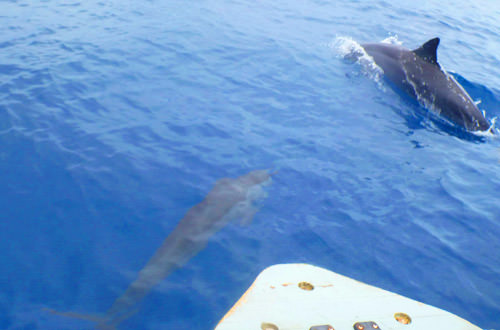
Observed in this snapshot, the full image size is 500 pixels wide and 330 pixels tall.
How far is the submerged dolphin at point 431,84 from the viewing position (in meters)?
9.33

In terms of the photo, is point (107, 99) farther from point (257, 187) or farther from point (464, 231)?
point (464, 231)

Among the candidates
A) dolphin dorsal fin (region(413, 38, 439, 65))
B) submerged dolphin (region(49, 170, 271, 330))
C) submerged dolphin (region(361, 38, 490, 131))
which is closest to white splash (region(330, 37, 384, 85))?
submerged dolphin (region(361, 38, 490, 131))

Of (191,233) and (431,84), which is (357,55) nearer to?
(431,84)

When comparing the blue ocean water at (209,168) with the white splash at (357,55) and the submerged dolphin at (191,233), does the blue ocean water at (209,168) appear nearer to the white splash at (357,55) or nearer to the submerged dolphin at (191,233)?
the submerged dolphin at (191,233)

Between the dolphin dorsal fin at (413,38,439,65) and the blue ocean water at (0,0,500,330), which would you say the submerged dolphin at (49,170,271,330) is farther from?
the dolphin dorsal fin at (413,38,439,65)

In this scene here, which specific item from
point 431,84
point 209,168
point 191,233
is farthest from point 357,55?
point 191,233

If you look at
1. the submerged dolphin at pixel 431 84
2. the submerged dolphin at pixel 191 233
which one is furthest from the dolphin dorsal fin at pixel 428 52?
the submerged dolphin at pixel 191 233

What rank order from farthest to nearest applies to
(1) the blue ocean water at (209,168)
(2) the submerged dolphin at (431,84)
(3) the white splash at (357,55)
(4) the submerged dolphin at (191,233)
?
(3) the white splash at (357,55), (2) the submerged dolphin at (431,84), (1) the blue ocean water at (209,168), (4) the submerged dolphin at (191,233)

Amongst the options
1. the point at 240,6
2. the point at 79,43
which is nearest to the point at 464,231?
the point at 79,43

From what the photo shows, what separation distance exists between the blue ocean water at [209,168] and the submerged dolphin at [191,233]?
0.41ft

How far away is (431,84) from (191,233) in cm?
752

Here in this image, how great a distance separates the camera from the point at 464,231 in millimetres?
6312

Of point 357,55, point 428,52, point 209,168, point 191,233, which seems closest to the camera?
point 191,233

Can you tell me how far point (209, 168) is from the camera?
692 centimetres
